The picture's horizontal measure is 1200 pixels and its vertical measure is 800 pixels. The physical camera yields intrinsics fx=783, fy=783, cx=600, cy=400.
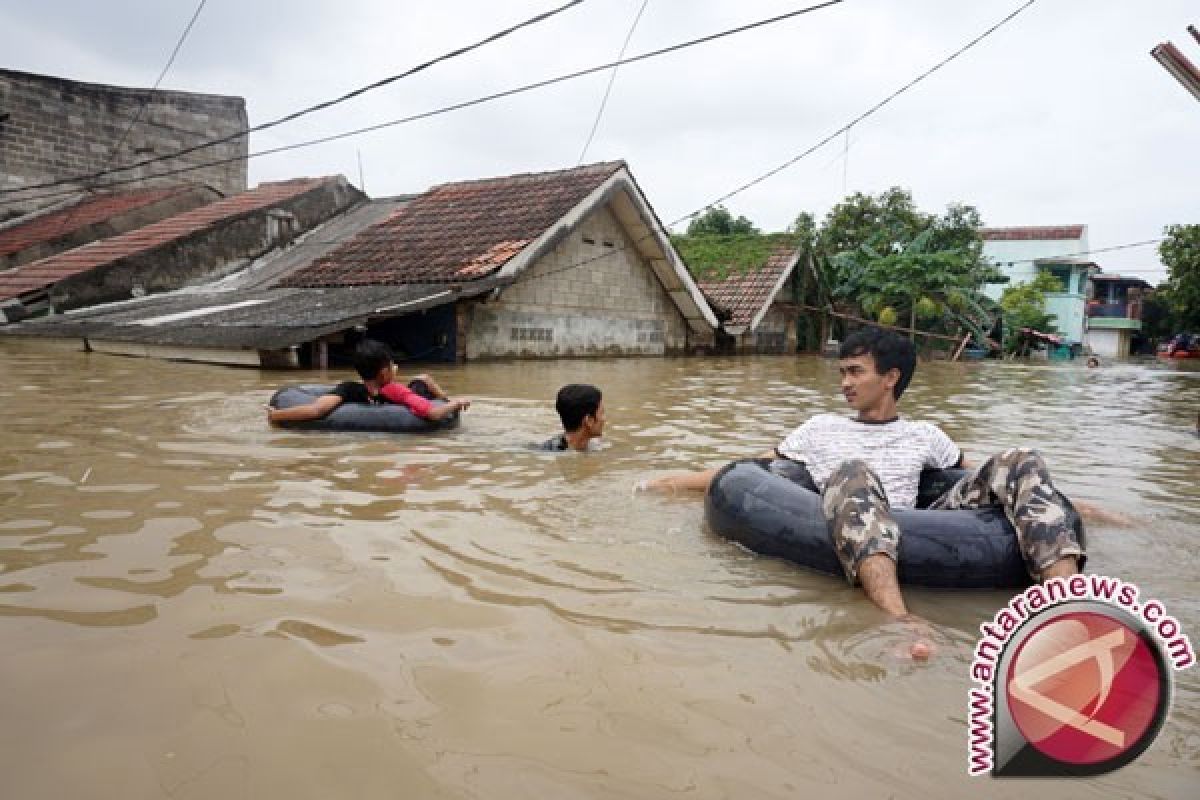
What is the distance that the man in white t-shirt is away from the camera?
280 cm

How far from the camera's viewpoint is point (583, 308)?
16.1 meters

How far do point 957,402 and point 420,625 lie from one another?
32.1 ft

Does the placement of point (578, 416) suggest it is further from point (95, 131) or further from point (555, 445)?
point (95, 131)

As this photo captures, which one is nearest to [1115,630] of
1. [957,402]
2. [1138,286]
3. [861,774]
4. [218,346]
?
[861,774]

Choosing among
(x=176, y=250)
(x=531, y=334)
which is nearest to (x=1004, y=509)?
(x=531, y=334)

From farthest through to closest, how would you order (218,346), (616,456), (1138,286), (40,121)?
→ (1138,286) → (40,121) → (218,346) → (616,456)

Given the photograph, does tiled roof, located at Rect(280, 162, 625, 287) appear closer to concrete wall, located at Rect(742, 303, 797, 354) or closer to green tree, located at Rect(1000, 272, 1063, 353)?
concrete wall, located at Rect(742, 303, 797, 354)

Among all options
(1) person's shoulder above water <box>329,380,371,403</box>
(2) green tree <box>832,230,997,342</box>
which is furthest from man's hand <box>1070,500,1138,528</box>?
(2) green tree <box>832,230,997,342</box>

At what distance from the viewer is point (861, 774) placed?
5.74 ft

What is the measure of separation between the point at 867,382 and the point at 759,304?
55.4 feet

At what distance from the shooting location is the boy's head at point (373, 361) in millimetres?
6102

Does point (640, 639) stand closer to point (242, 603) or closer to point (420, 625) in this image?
point (420, 625)

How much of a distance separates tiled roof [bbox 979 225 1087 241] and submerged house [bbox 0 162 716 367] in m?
26.4

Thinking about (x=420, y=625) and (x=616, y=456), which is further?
(x=616, y=456)
